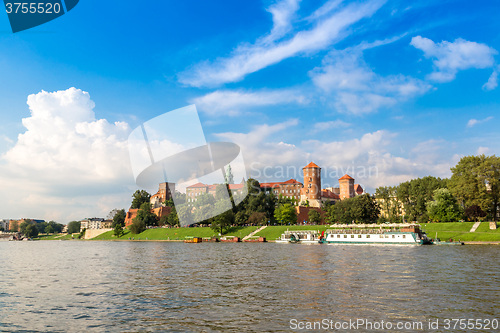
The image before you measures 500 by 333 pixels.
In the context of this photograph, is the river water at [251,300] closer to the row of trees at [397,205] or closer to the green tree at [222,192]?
the row of trees at [397,205]

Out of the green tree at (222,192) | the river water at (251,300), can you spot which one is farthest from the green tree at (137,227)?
the river water at (251,300)

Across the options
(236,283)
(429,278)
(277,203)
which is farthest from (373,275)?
(277,203)

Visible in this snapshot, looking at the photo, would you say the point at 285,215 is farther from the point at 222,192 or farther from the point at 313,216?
the point at 222,192

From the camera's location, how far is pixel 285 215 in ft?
386

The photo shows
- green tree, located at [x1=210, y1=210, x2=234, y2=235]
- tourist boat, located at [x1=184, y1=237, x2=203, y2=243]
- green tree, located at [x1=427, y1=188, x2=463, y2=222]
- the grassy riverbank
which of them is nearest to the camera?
the grassy riverbank

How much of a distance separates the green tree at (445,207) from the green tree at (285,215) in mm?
41846

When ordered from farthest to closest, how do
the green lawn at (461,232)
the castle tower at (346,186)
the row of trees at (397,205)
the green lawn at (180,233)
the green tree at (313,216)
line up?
the castle tower at (346,186) → the green tree at (313,216) → the green lawn at (180,233) → the row of trees at (397,205) → the green lawn at (461,232)

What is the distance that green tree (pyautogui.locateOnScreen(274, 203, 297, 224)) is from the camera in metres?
118

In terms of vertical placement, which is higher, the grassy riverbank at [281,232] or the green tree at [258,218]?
the green tree at [258,218]

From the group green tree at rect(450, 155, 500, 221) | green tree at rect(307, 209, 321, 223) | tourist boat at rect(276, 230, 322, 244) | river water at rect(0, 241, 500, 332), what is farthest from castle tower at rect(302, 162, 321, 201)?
river water at rect(0, 241, 500, 332)

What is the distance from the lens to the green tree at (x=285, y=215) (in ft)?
387

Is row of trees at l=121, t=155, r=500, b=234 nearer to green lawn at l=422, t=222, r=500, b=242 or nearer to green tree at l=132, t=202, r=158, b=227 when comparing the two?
green tree at l=132, t=202, r=158, b=227

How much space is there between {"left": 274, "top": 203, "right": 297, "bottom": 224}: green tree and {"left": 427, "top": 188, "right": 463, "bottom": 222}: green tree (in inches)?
1647

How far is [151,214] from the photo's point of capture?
151500 mm
